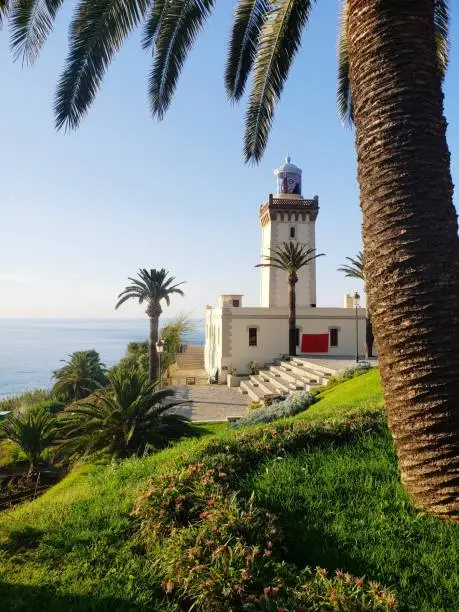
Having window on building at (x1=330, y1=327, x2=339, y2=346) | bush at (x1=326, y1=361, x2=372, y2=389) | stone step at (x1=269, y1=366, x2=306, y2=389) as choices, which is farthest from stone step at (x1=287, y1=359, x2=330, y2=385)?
window on building at (x1=330, y1=327, x2=339, y2=346)

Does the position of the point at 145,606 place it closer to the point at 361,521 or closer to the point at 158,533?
the point at 158,533

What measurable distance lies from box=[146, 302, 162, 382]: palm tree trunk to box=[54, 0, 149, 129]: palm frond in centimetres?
2115

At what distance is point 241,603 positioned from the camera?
3.12 meters

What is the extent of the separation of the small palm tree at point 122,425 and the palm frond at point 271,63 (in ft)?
20.9

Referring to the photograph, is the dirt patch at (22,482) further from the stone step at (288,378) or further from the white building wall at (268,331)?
the white building wall at (268,331)

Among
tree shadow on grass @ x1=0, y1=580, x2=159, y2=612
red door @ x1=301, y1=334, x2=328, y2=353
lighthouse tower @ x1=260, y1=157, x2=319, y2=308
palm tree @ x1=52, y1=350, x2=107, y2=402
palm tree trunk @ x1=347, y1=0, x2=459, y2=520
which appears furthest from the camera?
lighthouse tower @ x1=260, y1=157, x2=319, y2=308

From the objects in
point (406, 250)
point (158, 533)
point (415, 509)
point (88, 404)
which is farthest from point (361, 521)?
point (88, 404)

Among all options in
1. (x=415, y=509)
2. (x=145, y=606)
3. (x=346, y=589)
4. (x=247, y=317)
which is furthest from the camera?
(x=247, y=317)

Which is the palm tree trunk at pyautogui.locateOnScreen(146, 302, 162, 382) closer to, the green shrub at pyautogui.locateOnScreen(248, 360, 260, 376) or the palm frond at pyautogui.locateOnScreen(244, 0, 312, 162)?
the green shrub at pyautogui.locateOnScreen(248, 360, 260, 376)

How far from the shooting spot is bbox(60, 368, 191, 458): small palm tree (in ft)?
34.6

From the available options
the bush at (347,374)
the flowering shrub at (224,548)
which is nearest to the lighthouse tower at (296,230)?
the bush at (347,374)

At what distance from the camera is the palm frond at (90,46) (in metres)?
6.31

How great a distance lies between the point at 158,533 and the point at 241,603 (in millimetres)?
1467

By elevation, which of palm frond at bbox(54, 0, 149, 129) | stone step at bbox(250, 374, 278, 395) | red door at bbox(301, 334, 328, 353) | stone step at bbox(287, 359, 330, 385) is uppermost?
palm frond at bbox(54, 0, 149, 129)
